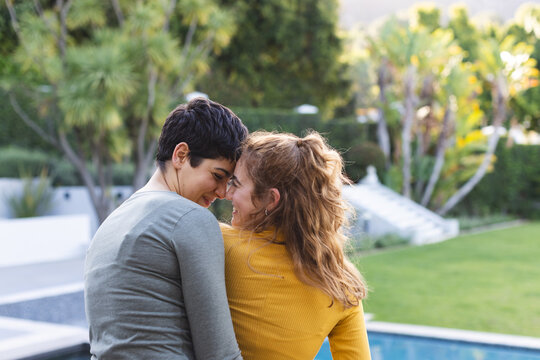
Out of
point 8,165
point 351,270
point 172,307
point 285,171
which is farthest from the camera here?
point 8,165

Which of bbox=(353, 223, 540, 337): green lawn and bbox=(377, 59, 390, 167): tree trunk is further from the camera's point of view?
bbox=(377, 59, 390, 167): tree trunk

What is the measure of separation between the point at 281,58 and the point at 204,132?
872 inches

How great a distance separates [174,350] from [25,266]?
9.86m

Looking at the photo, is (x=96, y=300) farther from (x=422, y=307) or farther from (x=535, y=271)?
(x=535, y=271)

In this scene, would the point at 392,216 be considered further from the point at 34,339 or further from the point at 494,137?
the point at 34,339

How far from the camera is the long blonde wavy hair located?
1.60 m

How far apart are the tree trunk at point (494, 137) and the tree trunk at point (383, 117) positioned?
7.46ft

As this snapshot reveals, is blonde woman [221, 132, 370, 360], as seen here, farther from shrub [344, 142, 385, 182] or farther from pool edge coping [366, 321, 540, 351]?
shrub [344, 142, 385, 182]

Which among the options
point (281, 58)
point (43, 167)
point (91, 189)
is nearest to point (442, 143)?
point (281, 58)

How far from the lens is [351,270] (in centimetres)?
176

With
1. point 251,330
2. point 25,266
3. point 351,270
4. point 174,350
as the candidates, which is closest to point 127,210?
point 174,350

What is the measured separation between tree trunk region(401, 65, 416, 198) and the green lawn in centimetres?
394

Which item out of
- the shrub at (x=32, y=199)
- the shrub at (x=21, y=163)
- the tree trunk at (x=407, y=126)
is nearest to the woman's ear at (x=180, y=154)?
the shrub at (x=32, y=199)

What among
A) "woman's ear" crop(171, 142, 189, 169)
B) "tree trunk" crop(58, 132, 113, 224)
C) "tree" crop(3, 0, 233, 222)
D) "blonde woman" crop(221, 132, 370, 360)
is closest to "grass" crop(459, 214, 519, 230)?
"tree" crop(3, 0, 233, 222)
